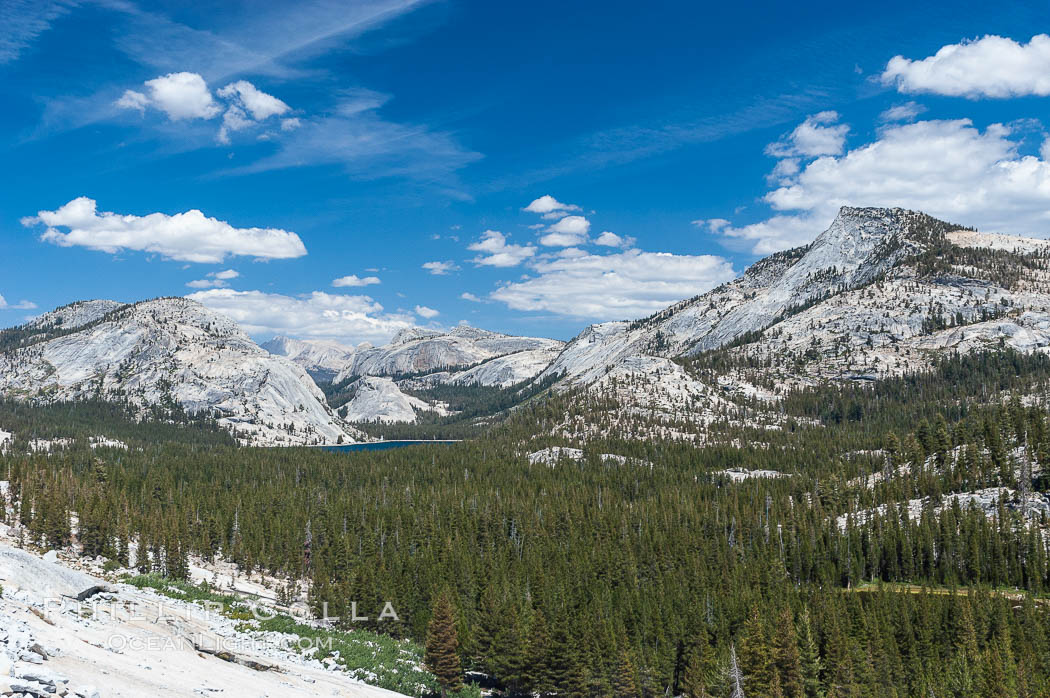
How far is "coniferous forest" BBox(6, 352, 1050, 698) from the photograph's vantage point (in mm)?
75438

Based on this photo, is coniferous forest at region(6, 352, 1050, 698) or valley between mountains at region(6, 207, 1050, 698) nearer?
valley between mountains at region(6, 207, 1050, 698)

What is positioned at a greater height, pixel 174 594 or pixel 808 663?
pixel 174 594

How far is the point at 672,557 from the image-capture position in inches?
4783

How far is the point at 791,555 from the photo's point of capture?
Answer: 12300 cm

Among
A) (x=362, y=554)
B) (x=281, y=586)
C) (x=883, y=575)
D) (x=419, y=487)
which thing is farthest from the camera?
(x=419, y=487)

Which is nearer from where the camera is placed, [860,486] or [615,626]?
[615,626]

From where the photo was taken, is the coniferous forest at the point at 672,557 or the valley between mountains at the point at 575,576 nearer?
the valley between mountains at the point at 575,576

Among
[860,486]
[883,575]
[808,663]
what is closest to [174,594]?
[808,663]

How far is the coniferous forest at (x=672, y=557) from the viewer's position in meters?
75.4

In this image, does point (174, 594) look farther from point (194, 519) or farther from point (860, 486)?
point (860, 486)

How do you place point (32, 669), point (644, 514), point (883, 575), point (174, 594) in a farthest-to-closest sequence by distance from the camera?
point (644, 514)
point (883, 575)
point (174, 594)
point (32, 669)

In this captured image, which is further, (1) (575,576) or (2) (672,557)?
(2) (672,557)

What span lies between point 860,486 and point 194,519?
145 metres

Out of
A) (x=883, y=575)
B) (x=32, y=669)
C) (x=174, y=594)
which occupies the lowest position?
(x=883, y=575)
